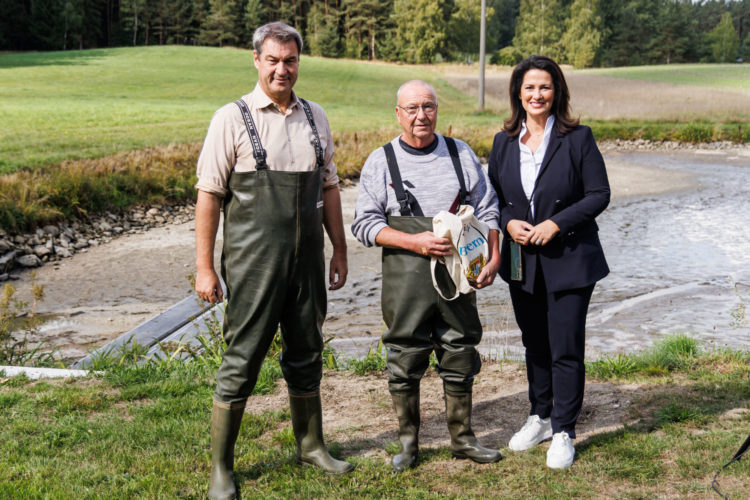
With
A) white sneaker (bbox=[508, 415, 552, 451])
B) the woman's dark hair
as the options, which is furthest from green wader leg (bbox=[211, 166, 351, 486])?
white sneaker (bbox=[508, 415, 552, 451])

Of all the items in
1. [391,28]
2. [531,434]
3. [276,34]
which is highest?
[391,28]

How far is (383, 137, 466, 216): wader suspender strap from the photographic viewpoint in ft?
12.5

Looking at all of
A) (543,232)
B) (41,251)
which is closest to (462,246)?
(543,232)

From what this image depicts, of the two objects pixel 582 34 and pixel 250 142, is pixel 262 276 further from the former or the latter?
pixel 582 34

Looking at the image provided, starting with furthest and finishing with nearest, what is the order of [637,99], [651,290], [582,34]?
[582,34] → [637,99] → [651,290]

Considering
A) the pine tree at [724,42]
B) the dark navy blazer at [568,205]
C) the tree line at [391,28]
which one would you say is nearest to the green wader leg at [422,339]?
the dark navy blazer at [568,205]

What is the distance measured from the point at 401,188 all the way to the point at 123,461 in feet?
7.00

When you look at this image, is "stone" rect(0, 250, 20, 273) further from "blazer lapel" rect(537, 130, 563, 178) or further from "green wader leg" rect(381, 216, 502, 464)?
"blazer lapel" rect(537, 130, 563, 178)

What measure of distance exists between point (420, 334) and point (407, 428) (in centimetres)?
55

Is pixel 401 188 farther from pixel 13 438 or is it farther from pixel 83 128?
pixel 83 128

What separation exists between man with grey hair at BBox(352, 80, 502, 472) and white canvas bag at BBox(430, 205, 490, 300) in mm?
59

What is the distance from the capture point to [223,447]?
12.4ft

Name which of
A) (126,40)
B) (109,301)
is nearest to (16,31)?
(126,40)

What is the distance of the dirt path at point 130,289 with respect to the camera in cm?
795
